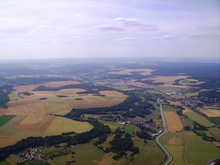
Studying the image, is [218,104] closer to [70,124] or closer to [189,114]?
[189,114]

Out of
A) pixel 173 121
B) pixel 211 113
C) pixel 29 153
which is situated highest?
pixel 211 113

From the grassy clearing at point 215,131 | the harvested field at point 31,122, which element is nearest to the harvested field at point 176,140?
the grassy clearing at point 215,131

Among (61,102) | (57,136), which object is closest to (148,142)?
(57,136)

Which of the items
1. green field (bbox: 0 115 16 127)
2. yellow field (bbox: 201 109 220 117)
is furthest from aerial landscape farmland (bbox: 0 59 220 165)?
yellow field (bbox: 201 109 220 117)

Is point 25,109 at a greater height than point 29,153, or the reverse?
point 25,109

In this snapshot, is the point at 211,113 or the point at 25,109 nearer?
the point at 25,109

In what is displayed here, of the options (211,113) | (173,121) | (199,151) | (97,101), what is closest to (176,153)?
(199,151)

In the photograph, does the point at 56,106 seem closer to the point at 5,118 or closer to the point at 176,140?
the point at 5,118
